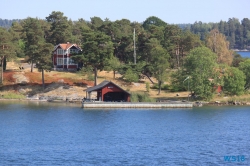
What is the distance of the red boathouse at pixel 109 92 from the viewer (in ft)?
310

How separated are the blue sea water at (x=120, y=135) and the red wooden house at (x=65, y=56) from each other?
1094 inches

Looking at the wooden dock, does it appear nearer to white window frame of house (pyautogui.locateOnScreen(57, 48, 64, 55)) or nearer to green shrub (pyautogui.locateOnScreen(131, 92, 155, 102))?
green shrub (pyautogui.locateOnScreen(131, 92, 155, 102))

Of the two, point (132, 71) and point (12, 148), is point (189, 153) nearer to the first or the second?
point (12, 148)

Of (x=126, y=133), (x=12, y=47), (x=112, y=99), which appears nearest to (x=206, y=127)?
(x=126, y=133)

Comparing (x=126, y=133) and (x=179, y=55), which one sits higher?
(x=179, y=55)

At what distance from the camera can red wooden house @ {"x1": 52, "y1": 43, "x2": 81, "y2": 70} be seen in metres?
123

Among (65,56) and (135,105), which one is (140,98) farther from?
(65,56)

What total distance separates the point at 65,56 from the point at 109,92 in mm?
29965

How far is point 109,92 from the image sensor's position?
97.1m

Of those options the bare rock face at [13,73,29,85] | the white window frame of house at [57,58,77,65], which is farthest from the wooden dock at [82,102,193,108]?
the white window frame of house at [57,58,77,65]

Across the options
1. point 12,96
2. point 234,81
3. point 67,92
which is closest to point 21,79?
point 12,96

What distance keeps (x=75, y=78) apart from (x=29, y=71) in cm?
1176

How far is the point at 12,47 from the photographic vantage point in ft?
369

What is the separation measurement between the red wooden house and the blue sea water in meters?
27.8
